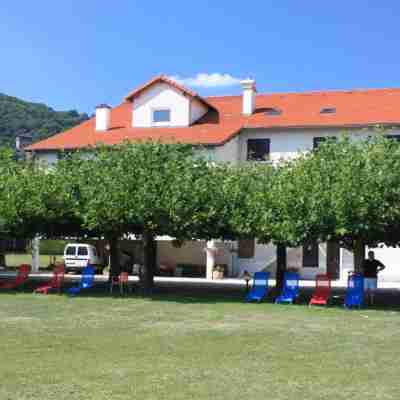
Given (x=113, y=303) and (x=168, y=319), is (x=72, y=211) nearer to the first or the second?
(x=113, y=303)

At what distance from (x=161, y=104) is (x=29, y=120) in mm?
46585

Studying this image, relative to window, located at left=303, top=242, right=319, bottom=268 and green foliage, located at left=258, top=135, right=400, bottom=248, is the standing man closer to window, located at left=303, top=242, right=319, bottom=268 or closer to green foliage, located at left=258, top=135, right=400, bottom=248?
green foliage, located at left=258, top=135, right=400, bottom=248

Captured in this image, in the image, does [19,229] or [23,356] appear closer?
[23,356]

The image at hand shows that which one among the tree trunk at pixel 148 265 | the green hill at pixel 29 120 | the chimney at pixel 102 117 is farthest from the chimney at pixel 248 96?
the green hill at pixel 29 120

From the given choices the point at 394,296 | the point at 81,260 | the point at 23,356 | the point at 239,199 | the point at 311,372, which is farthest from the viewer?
the point at 81,260

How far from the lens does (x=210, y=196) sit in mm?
23984

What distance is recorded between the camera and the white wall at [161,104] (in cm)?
3978

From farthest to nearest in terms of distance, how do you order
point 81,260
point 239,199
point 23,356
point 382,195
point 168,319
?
point 81,260, point 239,199, point 382,195, point 168,319, point 23,356

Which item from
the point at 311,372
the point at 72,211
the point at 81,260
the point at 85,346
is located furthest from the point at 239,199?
the point at 81,260

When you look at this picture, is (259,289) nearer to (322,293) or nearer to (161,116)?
(322,293)

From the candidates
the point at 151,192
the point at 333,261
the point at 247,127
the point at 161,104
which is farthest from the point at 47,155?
the point at 151,192

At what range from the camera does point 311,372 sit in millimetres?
10945

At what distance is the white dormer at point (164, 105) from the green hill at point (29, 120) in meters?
38.2

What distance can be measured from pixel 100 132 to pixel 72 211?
54.2 feet
